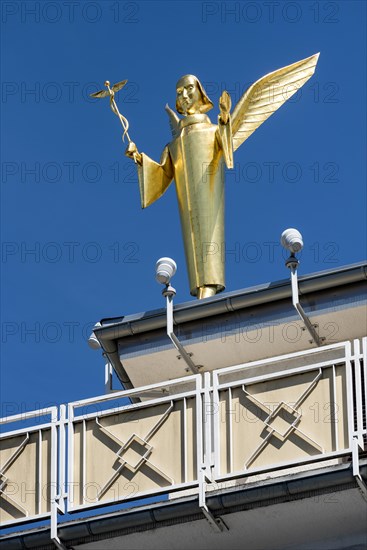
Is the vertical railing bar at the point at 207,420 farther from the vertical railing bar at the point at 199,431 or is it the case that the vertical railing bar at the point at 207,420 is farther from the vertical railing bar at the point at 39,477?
the vertical railing bar at the point at 39,477

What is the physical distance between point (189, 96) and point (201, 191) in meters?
1.35

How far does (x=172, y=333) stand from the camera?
844 inches

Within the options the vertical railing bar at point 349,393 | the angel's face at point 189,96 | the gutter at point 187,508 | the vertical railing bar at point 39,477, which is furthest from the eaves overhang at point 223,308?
the gutter at point 187,508

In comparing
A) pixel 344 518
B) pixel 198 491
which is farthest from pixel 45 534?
pixel 344 518

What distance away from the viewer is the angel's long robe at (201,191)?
2284 cm

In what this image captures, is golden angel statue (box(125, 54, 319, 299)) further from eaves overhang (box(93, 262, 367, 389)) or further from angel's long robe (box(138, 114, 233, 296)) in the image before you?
eaves overhang (box(93, 262, 367, 389))

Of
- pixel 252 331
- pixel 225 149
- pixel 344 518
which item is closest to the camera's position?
pixel 344 518

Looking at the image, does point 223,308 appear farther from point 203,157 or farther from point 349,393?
point 349,393

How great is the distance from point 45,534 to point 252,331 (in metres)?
4.51

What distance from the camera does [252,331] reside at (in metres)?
21.3

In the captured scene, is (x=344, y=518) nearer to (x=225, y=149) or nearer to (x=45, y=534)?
(x=45, y=534)

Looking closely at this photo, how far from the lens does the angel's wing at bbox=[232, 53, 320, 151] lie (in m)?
23.6

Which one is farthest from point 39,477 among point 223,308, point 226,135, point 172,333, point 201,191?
point 226,135

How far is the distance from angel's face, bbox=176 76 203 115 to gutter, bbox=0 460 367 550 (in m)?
7.58
